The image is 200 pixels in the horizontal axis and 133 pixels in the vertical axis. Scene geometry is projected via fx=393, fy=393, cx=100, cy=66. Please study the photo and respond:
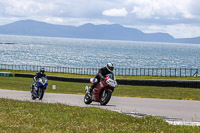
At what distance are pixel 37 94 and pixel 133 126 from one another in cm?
1175

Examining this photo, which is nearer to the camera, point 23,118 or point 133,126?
point 133,126

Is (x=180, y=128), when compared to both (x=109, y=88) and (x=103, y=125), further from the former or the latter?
(x=109, y=88)

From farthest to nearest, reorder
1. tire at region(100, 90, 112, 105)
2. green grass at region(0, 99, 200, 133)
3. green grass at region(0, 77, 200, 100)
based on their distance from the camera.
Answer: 1. green grass at region(0, 77, 200, 100)
2. tire at region(100, 90, 112, 105)
3. green grass at region(0, 99, 200, 133)

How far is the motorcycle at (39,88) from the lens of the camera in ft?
65.5

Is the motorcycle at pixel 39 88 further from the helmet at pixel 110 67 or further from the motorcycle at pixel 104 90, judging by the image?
the helmet at pixel 110 67

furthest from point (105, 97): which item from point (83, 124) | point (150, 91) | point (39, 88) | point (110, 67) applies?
point (150, 91)

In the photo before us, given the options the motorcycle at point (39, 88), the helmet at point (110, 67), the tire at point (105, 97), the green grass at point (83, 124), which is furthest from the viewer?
the motorcycle at point (39, 88)

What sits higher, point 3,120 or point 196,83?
point 3,120

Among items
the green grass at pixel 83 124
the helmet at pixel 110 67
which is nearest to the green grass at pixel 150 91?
the helmet at pixel 110 67

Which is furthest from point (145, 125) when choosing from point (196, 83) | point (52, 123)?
point (196, 83)

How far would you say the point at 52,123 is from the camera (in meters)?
9.70

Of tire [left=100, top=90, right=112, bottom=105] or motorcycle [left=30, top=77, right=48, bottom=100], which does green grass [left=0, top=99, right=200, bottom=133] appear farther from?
motorcycle [left=30, top=77, right=48, bottom=100]

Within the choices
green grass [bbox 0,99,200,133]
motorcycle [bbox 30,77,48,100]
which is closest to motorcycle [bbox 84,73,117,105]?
motorcycle [bbox 30,77,48,100]

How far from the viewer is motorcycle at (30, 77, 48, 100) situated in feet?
65.5
